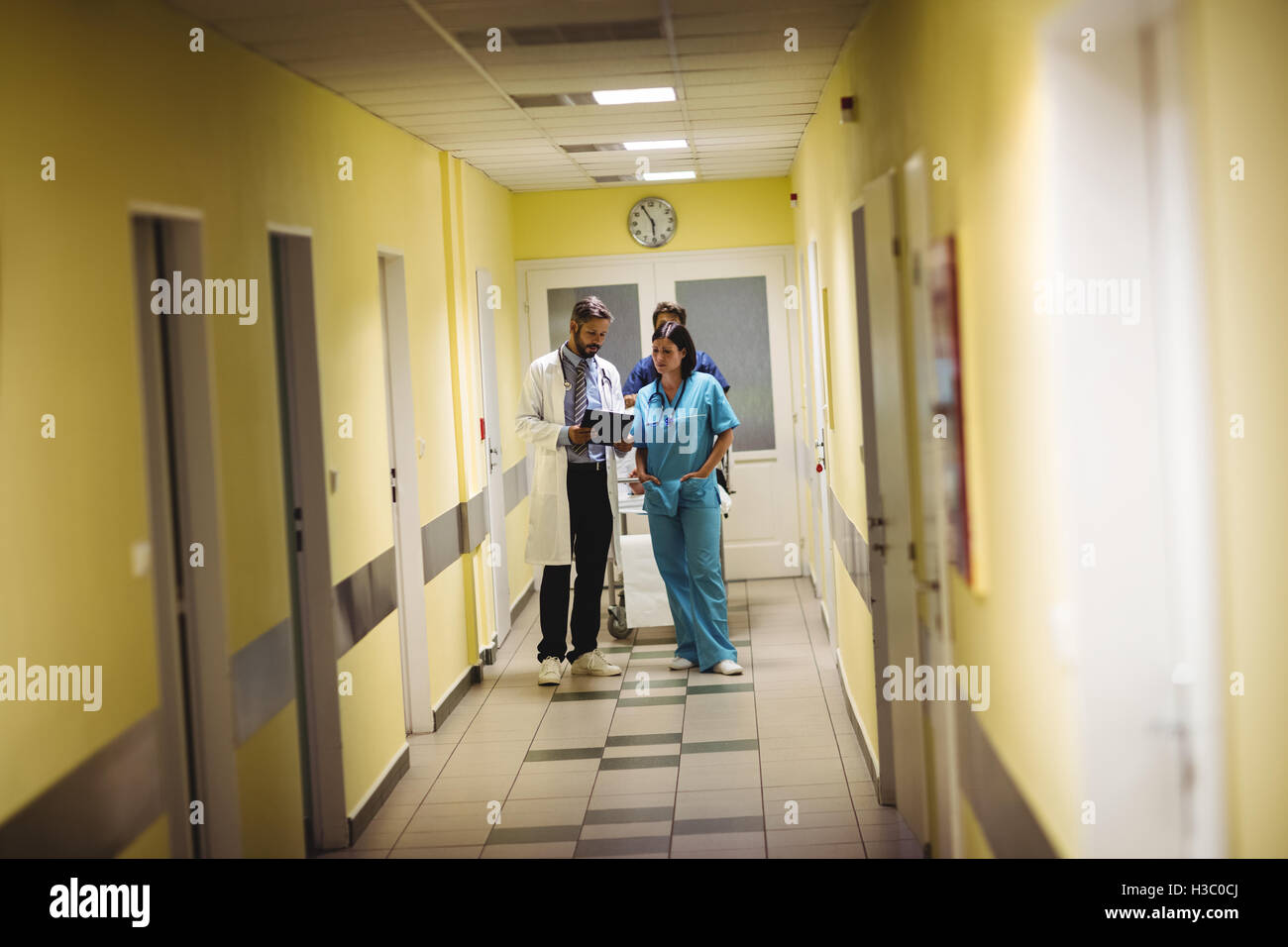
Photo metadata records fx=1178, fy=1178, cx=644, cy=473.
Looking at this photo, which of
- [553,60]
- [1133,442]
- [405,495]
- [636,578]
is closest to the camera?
[1133,442]

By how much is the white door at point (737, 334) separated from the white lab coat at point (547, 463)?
244 cm

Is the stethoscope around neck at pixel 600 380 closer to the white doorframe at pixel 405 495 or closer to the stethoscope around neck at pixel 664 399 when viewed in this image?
the stethoscope around neck at pixel 664 399

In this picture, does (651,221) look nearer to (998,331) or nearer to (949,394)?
(949,394)

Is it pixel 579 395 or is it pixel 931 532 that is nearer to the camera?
pixel 931 532

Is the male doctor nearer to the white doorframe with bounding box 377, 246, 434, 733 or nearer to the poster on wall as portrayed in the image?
the white doorframe with bounding box 377, 246, 434, 733

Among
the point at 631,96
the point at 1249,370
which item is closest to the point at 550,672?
the point at 631,96

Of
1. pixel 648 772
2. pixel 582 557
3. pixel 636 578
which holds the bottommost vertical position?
pixel 648 772

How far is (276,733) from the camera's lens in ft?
11.5

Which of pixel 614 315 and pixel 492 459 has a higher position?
pixel 614 315

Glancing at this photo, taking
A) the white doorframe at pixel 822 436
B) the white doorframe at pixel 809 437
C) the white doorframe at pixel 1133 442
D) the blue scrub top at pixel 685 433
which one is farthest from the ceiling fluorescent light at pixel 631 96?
the white doorframe at pixel 1133 442

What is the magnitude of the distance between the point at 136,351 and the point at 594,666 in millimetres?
3534

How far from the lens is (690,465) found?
568 cm

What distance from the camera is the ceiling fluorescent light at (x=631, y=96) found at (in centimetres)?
463

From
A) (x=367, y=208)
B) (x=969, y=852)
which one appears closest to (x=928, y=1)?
(x=969, y=852)
